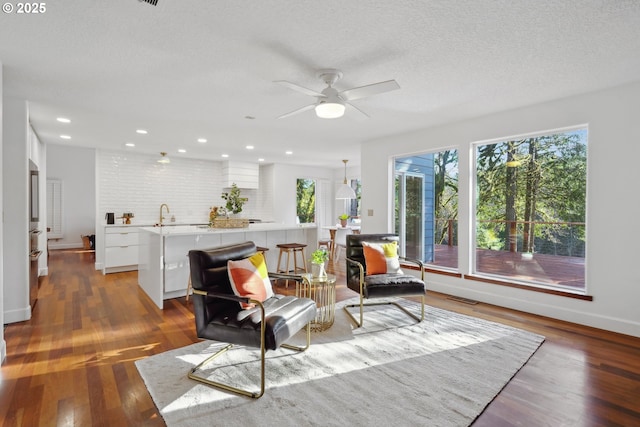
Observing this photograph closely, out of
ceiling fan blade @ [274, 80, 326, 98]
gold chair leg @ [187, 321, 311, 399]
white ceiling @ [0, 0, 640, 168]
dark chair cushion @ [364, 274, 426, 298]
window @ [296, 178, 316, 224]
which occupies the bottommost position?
A: gold chair leg @ [187, 321, 311, 399]

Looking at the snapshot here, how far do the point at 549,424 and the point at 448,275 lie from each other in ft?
9.47

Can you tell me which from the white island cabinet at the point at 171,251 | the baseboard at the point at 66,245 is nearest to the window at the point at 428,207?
the white island cabinet at the point at 171,251

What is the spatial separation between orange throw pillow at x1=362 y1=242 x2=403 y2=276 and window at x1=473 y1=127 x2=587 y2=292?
145 centimetres

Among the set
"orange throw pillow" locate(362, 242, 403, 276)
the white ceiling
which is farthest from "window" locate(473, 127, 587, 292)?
A: "orange throw pillow" locate(362, 242, 403, 276)

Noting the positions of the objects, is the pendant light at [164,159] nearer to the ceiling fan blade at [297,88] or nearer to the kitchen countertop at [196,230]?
the kitchen countertop at [196,230]

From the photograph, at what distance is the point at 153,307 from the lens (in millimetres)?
4078

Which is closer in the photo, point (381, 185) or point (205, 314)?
point (205, 314)

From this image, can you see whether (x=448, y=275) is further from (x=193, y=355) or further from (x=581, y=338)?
(x=193, y=355)

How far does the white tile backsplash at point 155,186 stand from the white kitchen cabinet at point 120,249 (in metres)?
0.76

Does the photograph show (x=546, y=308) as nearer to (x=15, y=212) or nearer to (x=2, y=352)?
(x=2, y=352)

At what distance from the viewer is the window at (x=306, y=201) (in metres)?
9.71

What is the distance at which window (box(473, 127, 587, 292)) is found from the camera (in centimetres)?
379

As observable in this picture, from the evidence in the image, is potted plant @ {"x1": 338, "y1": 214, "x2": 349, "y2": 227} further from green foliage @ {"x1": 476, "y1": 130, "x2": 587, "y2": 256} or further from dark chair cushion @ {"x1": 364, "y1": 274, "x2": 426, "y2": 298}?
dark chair cushion @ {"x1": 364, "y1": 274, "x2": 426, "y2": 298}

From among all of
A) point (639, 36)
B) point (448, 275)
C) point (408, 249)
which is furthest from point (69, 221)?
point (639, 36)
